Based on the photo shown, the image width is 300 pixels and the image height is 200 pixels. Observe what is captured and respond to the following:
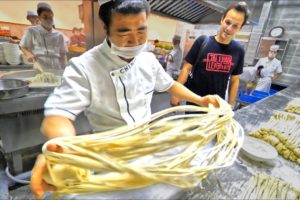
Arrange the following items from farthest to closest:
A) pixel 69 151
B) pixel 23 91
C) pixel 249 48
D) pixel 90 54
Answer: pixel 249 48 → pixel 23 91 → pixel 90 54 → pixel 69 151

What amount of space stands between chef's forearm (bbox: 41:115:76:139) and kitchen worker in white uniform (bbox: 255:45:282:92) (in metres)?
5.15

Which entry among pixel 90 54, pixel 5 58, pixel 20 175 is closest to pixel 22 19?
pixel 5 58

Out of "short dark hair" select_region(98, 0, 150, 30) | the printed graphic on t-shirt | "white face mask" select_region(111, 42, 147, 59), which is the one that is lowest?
the printed graphic on t-shirt

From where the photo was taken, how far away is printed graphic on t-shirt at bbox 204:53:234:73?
1.61 meters

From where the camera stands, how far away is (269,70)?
4.62 metres

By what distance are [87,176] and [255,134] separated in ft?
3.36

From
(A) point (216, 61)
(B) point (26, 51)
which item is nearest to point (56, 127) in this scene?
(A) point (216, 61)

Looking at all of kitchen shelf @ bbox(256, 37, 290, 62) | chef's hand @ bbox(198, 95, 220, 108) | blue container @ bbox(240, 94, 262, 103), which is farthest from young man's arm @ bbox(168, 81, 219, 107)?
kitchen shelf @ bbox(256, 37, 290, 62)

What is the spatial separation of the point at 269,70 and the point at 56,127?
5506 millimetres

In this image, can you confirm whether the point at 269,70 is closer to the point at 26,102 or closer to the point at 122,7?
the point at 122,7

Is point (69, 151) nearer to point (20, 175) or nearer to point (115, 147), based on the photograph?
point (115, 147)

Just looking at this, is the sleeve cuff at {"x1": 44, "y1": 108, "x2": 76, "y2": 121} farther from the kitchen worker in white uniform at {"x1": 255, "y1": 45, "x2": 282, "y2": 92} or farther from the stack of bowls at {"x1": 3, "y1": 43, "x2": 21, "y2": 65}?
the kitchen worker in white uniform at {"x1": 255, "y1": 45, "x2": 282, "y2": 92}

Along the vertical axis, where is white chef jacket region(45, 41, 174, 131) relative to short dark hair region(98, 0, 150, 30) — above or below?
below

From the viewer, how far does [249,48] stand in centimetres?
539
